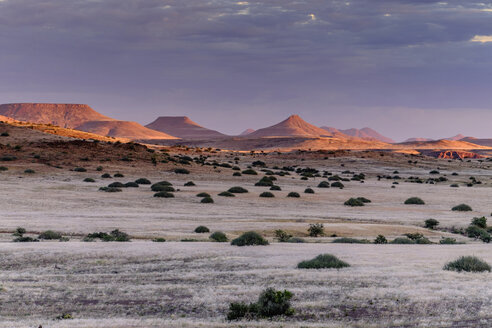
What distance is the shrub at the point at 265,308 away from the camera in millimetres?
7535

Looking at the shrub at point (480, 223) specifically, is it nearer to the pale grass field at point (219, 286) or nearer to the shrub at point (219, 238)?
the pale grass field at point (219, 286)

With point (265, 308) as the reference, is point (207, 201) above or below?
below

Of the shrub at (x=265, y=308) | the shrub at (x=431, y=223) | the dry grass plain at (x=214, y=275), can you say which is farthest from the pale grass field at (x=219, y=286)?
the shrub at (x=431, y=223)

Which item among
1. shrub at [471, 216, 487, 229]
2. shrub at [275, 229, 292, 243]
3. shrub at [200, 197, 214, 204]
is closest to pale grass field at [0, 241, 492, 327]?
shrub at [275, 229, 292, 243]

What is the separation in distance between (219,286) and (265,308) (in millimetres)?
1938

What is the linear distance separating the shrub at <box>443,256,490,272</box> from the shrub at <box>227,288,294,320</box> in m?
4.43

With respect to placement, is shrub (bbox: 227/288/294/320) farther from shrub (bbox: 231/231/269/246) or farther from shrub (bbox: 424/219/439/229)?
shrub (bbox: 424/219/439/229)

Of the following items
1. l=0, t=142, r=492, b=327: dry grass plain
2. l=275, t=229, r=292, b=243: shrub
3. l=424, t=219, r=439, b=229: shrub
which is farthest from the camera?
l=424, t=219, r=439, b=229: shrub

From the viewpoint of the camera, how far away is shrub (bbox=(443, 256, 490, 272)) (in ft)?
33.3

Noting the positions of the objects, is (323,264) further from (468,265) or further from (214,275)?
(468,265)

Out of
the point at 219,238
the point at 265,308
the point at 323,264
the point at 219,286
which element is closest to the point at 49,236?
the point at 219,238

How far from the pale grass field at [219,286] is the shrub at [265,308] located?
0.70ft

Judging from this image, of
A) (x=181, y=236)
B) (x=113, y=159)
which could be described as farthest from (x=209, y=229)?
(x=113, y=159)

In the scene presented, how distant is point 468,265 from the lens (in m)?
10.2
